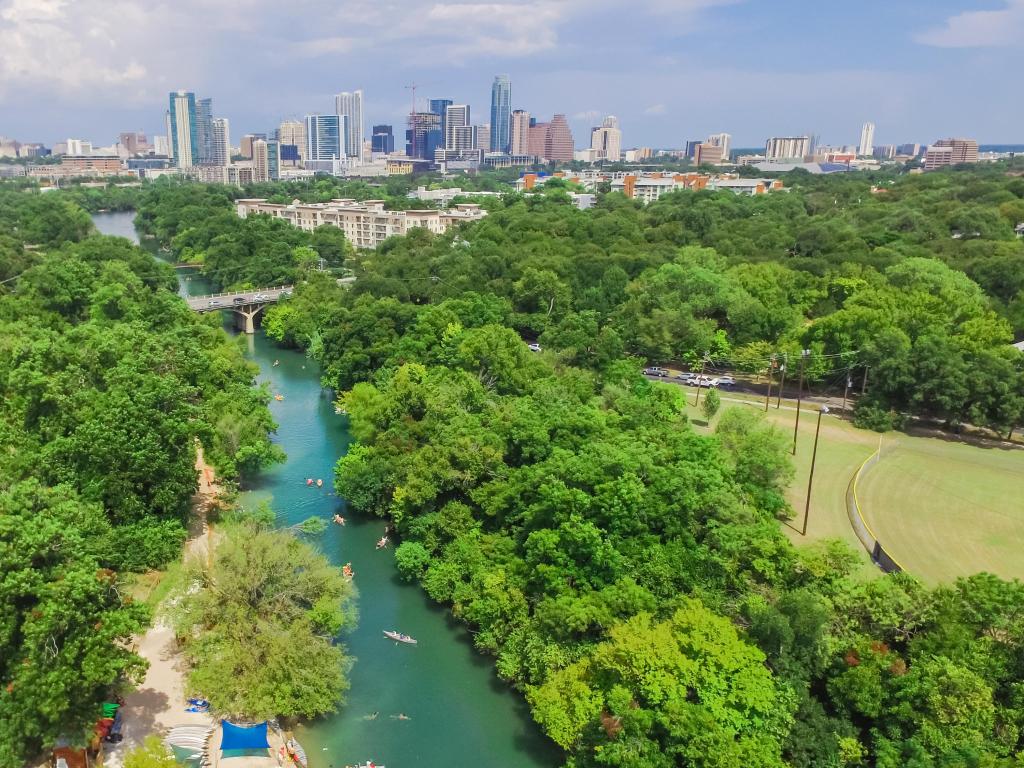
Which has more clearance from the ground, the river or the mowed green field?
the mowed green field

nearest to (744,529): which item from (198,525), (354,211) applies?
(198,525)

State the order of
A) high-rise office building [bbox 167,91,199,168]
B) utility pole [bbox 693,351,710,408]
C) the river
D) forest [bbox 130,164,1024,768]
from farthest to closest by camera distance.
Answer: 1. high-rise office building [bbox 167,91,199,168]
2. utility pole [bbox 693,351,710,408]
3. the river
4. forest [bbox 130,164,1024,768]

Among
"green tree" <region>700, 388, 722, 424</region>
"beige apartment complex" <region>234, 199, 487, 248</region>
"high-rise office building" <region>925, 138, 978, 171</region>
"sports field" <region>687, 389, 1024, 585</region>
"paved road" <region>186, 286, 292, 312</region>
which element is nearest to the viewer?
"sports field" <region>687, 389, 1024, 585</region>

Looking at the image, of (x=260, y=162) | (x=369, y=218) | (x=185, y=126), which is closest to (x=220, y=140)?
(x=185, y=126)

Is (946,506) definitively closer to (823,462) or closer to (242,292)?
(823,462)

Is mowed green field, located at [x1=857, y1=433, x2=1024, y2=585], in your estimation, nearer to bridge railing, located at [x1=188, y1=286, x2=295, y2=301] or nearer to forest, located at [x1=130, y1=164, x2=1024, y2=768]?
forest, located at [x1=130, y1=164, x2=1024, y2=768]

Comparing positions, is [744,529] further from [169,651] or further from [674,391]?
[169,651]

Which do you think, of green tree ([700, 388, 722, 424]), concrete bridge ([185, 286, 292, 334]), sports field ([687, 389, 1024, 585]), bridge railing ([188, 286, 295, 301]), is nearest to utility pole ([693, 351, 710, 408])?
sports field ([687, 389, 1024, 585])
